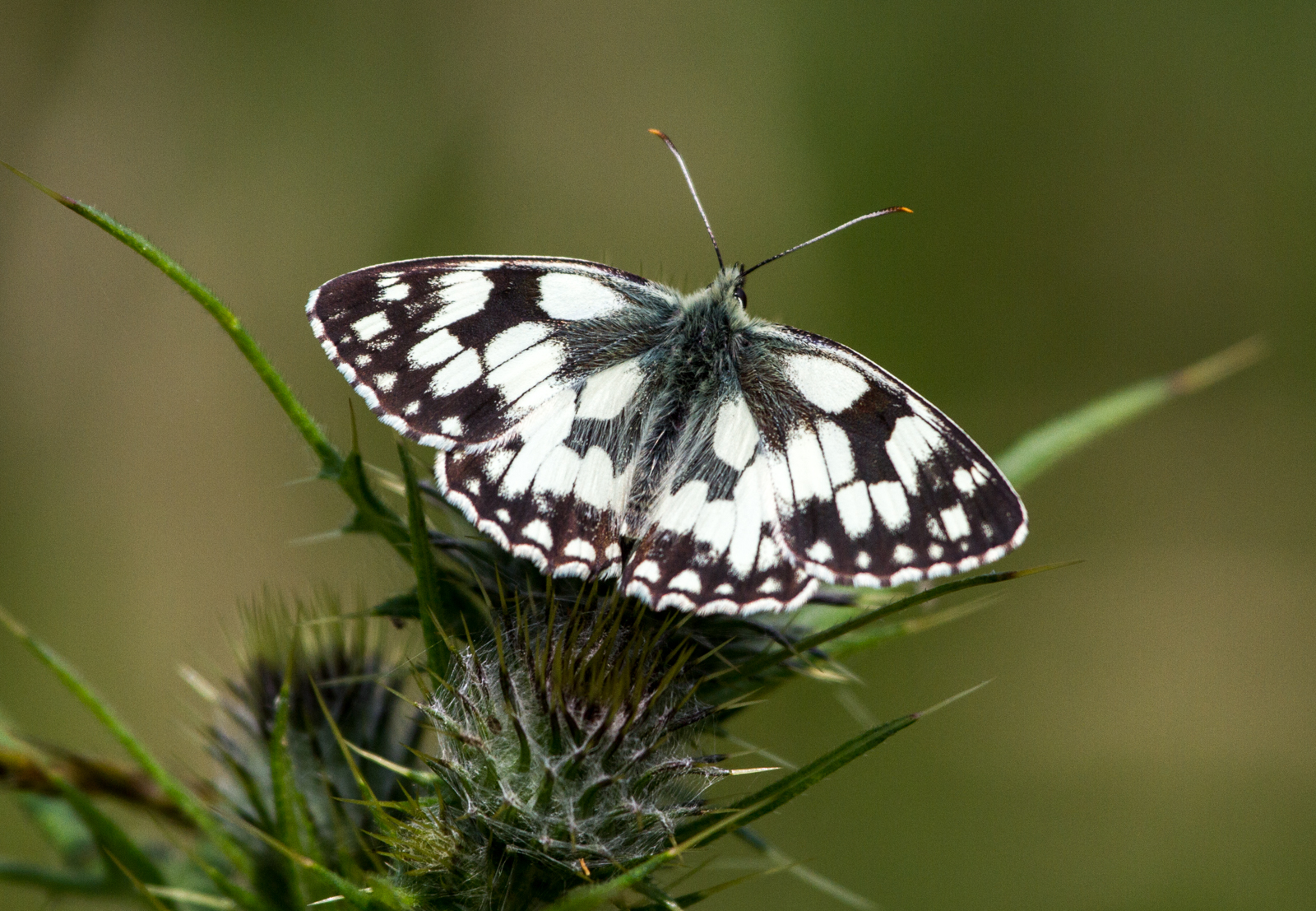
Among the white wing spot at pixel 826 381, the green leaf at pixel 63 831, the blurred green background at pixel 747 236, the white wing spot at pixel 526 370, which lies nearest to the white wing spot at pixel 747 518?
the white wing spot at pixel 826 381

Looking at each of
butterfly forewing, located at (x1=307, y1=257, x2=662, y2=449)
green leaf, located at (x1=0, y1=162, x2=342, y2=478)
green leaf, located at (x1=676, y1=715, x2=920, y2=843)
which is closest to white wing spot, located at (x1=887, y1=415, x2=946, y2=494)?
green leaf, located at (x1=676, y1=715, x2=920, y2=843)

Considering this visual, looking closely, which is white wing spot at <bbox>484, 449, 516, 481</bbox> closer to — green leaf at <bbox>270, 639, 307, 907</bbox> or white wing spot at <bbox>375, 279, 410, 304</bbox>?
white wing spot at <bbox>375, 279, 410, 304</bbox>

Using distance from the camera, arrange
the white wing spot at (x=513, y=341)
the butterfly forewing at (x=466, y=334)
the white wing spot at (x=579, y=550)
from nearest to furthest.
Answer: the white wing spot at (x=579, y=550) → the butterfly forewing at (x=466, y=334) → the white wing spot at (x=513, y=341)

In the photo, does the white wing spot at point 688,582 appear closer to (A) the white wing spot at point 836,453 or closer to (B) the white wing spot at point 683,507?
(B) the white wing spot at point 683,507

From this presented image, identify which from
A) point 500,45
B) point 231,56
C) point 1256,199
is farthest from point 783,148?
point 231,56

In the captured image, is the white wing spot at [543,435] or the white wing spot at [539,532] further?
the white wing spot at [543,435]

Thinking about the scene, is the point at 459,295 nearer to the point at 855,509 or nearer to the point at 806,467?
the point at 806,467

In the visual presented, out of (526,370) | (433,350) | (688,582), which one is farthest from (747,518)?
(433,350)

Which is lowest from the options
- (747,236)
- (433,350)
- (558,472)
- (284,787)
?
(284,787)
